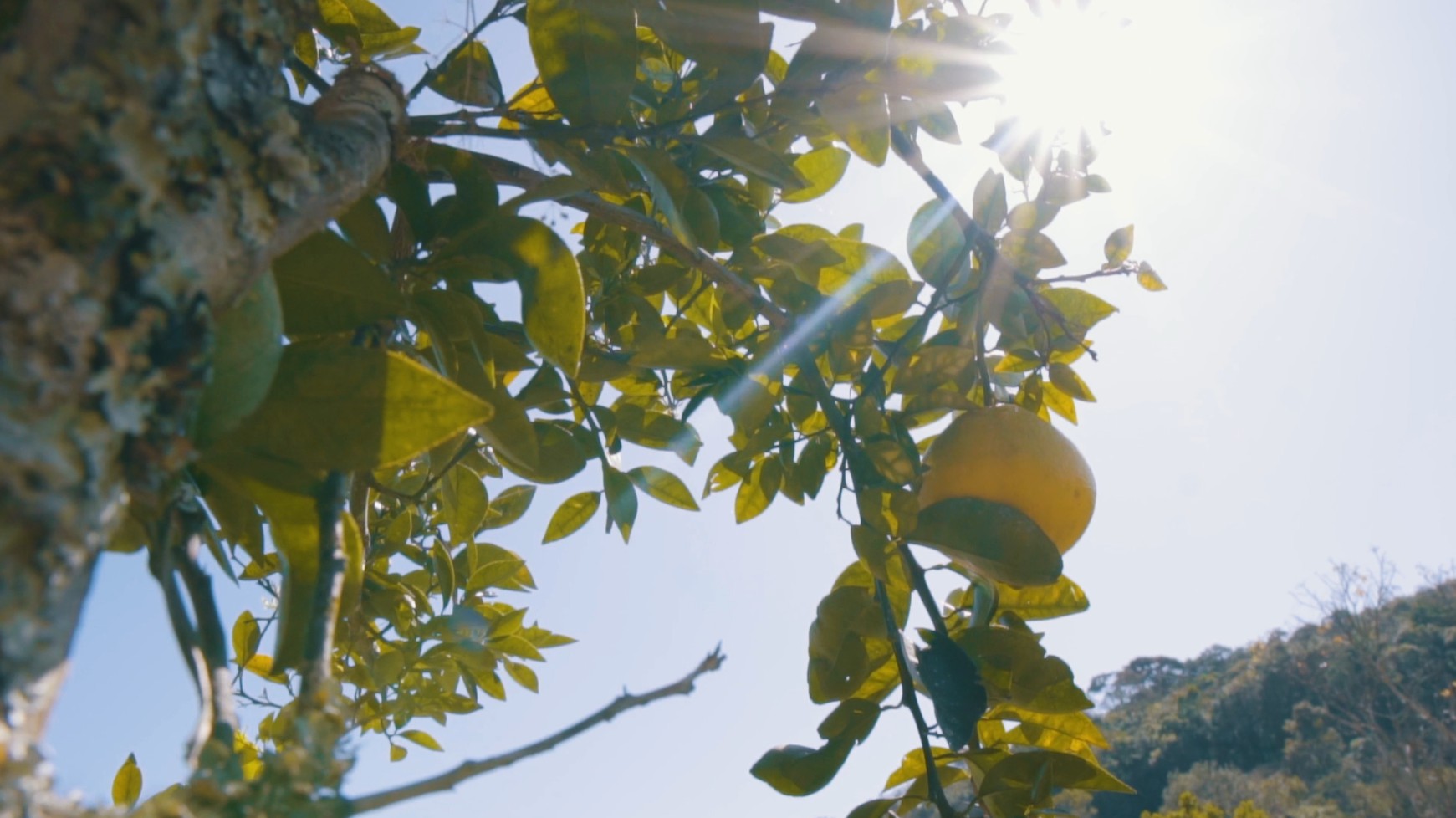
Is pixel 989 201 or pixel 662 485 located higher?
pixel 989 201

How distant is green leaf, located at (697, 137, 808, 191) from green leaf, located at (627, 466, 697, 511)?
1.68 feet

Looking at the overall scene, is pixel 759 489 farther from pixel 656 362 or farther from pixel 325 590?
pixel 325 590

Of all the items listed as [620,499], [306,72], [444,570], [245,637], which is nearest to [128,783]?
[245,637]

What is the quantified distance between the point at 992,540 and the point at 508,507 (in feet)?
2.41

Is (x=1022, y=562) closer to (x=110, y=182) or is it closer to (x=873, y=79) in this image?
(x=873, y=79)

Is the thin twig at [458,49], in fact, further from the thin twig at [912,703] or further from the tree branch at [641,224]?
the thin twig at [912,703]

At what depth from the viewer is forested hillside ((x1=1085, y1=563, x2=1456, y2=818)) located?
1011cm

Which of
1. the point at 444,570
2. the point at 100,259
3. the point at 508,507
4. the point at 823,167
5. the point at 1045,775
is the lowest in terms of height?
the point at 1045,775

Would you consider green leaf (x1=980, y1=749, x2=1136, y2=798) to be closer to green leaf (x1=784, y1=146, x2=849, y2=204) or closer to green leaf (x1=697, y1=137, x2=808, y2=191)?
green leaf (x1=697, y1=137, x2=808, y2=191)

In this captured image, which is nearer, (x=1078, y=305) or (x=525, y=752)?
(x=525, y=752)

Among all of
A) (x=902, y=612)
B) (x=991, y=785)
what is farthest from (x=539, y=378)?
(x=991, y=785)

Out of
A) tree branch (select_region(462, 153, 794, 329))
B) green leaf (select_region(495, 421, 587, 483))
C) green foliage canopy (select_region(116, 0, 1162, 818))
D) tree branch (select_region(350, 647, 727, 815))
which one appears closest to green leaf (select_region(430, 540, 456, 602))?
green foliage canopy (select_region(116, 0, 1162, 818))

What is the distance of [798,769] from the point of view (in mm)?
721

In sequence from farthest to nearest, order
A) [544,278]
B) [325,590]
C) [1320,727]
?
[1320,727] < [544,278] < [325,590]
